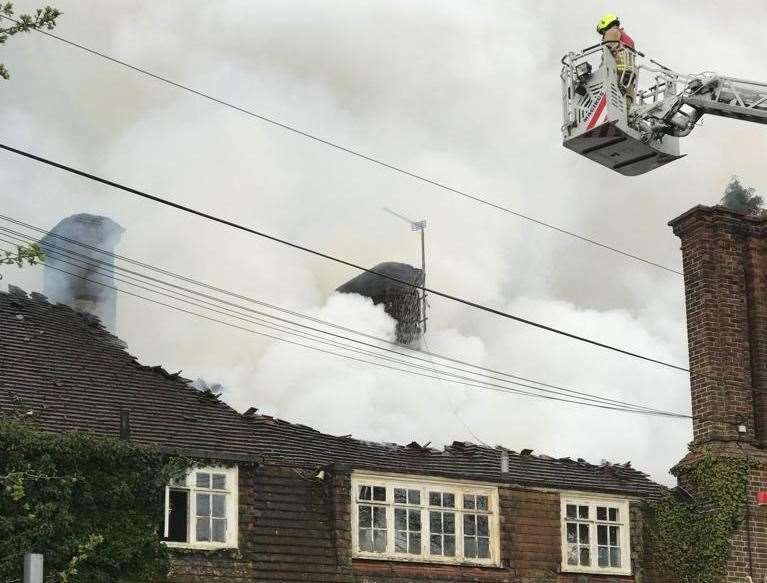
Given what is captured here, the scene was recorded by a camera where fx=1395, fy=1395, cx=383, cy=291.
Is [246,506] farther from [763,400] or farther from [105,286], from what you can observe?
[105,286]

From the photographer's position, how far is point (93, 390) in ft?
81.8

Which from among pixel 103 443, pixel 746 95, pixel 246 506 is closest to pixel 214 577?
pixel 246 506

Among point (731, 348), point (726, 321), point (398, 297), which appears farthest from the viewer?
point (398, 297)

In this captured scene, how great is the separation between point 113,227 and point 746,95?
722 inches

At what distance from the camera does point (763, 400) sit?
28.5 meters

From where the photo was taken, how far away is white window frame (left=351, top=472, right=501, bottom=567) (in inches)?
981

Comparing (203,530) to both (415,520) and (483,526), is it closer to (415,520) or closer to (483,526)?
(415,520)

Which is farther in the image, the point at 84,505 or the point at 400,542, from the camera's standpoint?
the point at 400,542

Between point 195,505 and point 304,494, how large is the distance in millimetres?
2192

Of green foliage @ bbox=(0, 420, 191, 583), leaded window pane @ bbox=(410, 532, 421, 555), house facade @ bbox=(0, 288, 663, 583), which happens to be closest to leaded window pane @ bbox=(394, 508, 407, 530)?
house facade @ bbox=(0, 288, 663, 583)

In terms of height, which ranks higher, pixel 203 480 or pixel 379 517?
pixel 203 480

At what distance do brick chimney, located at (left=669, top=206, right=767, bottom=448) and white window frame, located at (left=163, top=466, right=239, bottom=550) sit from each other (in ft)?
32.4

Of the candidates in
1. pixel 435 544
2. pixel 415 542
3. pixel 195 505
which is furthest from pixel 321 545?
pixel 195 505

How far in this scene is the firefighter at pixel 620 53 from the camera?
886 inches
